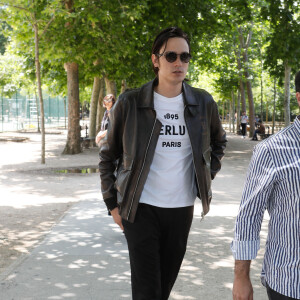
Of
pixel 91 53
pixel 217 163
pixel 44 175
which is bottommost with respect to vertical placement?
pixel 44 175

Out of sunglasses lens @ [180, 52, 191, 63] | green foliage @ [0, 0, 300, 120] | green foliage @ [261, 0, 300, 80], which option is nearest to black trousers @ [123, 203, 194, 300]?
sunglasses lens @ [180, 52, 191, 63]

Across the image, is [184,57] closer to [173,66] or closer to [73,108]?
[173,66]

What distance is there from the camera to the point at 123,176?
3.37 m

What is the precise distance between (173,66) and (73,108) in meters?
18.2

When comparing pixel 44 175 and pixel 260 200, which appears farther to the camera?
pixel 44 175

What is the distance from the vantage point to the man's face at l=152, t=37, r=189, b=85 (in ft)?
11.3

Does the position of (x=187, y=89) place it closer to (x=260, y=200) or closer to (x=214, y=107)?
(x=214, y=107)

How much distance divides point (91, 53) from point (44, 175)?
249 inches

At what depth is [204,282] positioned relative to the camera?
5250mm

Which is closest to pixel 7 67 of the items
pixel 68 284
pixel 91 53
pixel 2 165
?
pixel 91 53

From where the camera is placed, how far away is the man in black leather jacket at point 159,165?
329cm

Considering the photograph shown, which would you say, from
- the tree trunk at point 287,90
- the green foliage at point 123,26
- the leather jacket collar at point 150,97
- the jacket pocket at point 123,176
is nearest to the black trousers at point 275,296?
the jacket pocket at point 123,176

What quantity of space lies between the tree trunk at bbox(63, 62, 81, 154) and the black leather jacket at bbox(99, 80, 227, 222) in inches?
708

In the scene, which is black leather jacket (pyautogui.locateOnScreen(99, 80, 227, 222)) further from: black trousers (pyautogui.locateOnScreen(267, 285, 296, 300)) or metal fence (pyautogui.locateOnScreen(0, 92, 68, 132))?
metal fence (pyautogui.locateOnScreen(0, 92, 68, 132))
